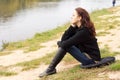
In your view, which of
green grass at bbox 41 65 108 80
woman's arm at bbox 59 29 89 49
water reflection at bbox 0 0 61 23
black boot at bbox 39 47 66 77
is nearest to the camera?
green grass at bbox 41 65 108 80

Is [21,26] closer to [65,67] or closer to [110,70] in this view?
[65,67]

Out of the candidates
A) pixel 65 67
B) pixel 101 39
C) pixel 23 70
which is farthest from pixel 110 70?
pixel 101 39

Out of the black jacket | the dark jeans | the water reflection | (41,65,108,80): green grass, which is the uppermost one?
the black jacket

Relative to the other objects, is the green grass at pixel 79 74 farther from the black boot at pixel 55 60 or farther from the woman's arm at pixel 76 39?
the woman's arm at pixel 76 39

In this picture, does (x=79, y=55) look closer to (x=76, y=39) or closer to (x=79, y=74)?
(x=76, y=39)

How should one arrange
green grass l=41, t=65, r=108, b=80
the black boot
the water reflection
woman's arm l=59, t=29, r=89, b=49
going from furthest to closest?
the water reflection
the black boot
woman's arm l=59, t=29, r=89, b=49
green grass l=41, t=65, r=108, b=80

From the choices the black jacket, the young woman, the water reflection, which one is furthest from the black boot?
the water reflection

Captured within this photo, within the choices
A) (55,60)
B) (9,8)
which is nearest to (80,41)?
(55,60)

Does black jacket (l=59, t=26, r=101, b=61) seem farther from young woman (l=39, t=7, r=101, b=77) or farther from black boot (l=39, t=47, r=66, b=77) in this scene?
black boot (l=39, t=47, r=66, b=77)

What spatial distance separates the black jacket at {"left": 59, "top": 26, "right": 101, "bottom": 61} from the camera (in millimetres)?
7806

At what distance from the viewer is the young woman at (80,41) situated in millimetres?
7812

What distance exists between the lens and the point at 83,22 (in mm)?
7832

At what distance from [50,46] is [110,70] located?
273 inches

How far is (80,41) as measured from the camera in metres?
7.92
